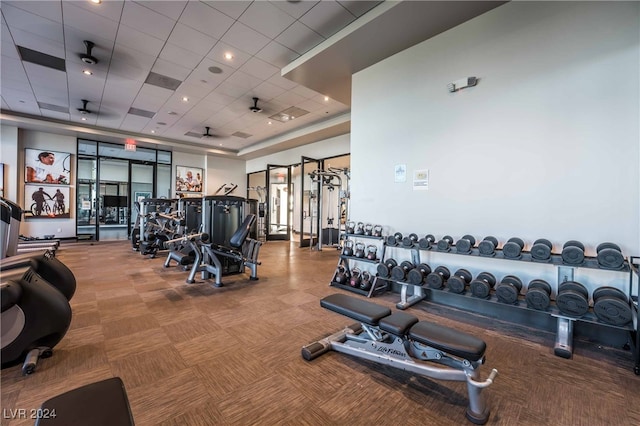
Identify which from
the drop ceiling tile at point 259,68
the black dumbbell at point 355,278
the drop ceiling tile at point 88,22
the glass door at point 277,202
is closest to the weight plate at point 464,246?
the black dumbbell at point 355,278

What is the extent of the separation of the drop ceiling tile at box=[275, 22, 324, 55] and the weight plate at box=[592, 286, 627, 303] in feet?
13.7

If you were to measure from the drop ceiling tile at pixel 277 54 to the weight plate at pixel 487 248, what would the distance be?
3760 mm

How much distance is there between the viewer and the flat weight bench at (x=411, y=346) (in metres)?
1.52

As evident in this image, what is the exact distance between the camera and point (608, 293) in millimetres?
2188

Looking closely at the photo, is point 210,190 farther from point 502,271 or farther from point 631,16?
point 631,16

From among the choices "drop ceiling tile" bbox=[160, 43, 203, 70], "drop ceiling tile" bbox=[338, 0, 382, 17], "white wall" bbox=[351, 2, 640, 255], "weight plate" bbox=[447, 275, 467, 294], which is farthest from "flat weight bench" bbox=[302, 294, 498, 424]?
"drop ceiling tile" bbox=[160, 43, 203, 70]

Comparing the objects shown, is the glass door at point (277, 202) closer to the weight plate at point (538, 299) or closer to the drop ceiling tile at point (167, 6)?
the drop ceiling tile at point (167, 6)

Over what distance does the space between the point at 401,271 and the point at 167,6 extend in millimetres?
4283

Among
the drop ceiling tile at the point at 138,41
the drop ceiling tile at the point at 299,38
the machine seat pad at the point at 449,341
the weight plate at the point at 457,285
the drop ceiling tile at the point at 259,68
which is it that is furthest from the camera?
the drop ceiling tile at the point at 259,68

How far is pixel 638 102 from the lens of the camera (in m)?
2.28

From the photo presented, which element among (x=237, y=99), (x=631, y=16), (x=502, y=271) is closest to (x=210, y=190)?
(x=237, y=99)

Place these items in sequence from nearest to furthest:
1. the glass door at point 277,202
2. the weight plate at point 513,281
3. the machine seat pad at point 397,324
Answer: the machine seat pad at point 397,324
the weight plate at point 513,281
the glass door at point 277,202

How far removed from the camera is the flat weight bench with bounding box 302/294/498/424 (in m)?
1.52

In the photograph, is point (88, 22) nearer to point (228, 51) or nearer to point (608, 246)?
point (228, 51)
